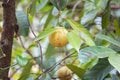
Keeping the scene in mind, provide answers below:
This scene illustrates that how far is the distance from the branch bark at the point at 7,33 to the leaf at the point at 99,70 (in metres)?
0.24

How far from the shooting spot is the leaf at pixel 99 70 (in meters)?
0.94

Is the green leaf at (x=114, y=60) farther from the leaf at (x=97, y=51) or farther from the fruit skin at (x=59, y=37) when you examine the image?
the fruit skin at (x=59, y=37)

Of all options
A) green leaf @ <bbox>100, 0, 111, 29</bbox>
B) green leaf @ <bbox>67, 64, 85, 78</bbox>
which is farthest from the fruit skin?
green leaf @ <bbox>100, 0, 111, 29</bbox>

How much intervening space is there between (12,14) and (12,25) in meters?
0.03

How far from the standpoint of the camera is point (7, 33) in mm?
1004

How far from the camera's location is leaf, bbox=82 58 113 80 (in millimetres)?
945

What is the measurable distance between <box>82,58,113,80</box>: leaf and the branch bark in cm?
24

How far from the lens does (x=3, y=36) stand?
39.9 inches

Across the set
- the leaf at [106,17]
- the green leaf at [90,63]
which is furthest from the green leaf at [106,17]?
the green leaf at [90,63]

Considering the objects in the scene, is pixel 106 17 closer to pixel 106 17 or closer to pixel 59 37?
pixel 106 17

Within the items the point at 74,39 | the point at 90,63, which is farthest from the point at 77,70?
the point at 74,39

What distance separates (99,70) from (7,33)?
0.94ft

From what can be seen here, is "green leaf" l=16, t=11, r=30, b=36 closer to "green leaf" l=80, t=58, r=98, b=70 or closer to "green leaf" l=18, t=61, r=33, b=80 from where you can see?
"green leaf" l=18, t=61, r=33, b=80

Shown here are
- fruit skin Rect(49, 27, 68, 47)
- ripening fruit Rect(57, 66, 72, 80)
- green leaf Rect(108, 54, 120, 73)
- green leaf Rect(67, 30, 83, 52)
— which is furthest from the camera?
ripening fruit Rect(57, 66, 72, 80)
